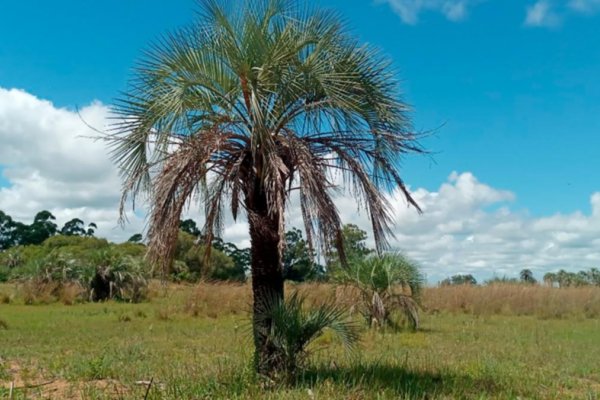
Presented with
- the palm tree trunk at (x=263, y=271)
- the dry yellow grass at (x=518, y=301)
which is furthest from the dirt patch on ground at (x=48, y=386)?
the dry yellow grass at (x=518, y=301)

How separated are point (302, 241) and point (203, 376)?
2308 millimetres

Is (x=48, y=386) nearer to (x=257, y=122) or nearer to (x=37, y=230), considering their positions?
(x=257, y=122)

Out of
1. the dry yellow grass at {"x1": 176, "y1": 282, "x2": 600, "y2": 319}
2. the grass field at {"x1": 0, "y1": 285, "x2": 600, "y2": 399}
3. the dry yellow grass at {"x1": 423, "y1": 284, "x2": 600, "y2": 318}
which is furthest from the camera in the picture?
the dry yellow grass at {"x1": 423, "y1": 284, "x2": 600, "y2": 318}

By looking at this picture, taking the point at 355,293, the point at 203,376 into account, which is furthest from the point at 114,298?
the point at 203,376

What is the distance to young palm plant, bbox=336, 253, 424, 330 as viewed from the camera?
15.9 metres

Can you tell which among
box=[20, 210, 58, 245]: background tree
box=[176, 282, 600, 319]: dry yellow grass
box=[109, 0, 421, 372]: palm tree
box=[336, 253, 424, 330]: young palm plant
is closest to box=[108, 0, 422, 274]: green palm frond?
box=[109, 0, 421, 372]: palm tree

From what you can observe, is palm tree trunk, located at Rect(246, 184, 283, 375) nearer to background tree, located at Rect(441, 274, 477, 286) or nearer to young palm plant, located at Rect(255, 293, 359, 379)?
young palm plant, located at Rect(255, 293, 359, 379)

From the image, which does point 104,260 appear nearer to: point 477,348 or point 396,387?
point 477,348

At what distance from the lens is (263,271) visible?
7660mm

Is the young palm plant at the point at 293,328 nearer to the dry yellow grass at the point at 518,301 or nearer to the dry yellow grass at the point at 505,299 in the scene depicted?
the dry yellow grass at the point at 505,299

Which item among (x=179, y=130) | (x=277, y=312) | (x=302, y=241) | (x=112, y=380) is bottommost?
(x=112, y=380)

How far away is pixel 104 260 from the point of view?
89.5 feet

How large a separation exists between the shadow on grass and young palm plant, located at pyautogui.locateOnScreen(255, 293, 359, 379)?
0.28m

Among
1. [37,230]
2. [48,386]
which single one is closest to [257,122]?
[48,386]
